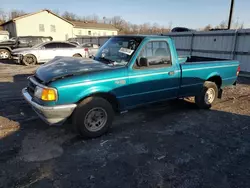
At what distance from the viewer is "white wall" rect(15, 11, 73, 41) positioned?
35938mm

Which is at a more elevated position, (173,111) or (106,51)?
(106,51)

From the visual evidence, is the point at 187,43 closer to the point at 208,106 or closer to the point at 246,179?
the point at 208,106

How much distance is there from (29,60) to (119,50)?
35.9 feet

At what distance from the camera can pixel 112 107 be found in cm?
423

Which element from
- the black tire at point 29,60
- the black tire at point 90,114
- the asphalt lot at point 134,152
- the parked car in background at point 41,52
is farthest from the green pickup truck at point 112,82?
the black tire at point 29,60

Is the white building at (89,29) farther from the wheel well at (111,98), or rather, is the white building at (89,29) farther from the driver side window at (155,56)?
the wheel well at (111,98)

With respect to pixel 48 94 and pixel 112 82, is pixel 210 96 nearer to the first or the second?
pixel 112 82

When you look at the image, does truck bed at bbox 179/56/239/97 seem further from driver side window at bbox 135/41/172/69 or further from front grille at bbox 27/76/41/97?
front grille at bbox 27/76/41/97

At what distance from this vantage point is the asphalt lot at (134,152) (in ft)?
9.35

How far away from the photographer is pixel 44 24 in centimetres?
3819

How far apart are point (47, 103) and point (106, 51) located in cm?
206

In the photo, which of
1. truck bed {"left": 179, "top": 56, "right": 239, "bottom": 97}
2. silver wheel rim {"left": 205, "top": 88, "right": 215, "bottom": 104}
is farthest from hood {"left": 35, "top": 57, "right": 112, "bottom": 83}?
silver wheel rim {"left": 205, "top": 88, "right": 215, "bottom": 104}

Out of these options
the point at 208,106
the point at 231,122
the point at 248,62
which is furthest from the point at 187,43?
the point at 231,122

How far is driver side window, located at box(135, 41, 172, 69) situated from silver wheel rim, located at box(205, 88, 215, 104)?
1.77m
